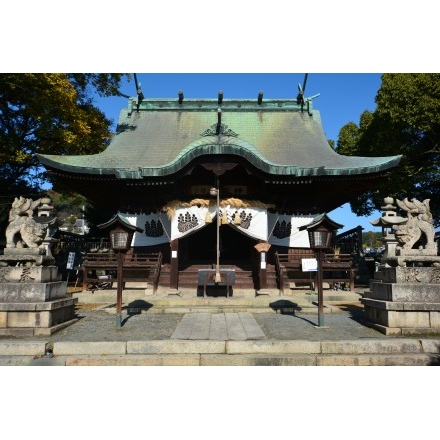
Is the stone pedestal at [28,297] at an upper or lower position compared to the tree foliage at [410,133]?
lower

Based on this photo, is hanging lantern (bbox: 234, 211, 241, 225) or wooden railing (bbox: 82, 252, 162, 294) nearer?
wooden railing (bbox: 82, 252, 162, 294)

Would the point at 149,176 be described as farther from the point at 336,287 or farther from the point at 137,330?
the point at 336,287

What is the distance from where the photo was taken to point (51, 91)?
1277cm

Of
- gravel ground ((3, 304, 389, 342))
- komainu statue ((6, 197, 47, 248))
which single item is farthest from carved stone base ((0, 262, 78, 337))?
komainu statue ((6, 197, 47, 248))

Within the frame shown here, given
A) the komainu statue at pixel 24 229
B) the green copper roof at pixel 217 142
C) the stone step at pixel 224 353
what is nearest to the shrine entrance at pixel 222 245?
the green copper roof at pixel 217 142

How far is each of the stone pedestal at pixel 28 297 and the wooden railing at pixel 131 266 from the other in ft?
15.0

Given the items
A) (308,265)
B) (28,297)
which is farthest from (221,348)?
(308,265)

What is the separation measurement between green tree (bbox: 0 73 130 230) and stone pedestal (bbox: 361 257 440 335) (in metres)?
12.7

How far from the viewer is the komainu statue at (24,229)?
7.71 metres

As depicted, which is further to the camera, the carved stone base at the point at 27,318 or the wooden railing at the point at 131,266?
the wooden railing at the point at 131,266

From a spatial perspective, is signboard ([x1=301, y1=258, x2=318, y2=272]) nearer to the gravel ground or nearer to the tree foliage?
the gravel ground

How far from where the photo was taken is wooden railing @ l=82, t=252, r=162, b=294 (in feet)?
40.6

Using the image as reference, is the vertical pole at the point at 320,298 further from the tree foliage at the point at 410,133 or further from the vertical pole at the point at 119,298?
the tree foliage at the point at 410,133

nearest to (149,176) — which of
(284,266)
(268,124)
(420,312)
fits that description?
(284,266)
